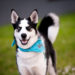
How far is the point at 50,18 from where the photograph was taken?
5031 mm

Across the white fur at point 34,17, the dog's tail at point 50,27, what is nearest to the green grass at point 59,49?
the dog's tail at point 50,27

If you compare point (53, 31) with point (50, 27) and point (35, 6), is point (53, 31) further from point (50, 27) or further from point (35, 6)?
point (35, 6)

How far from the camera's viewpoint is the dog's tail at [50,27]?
4884 millimetres

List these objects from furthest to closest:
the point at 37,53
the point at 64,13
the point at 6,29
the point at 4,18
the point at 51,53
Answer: the point at 64,13, the point at 4,18, the point at 6,29, the point at 51,53, the point at 37,53

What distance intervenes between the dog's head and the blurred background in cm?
157

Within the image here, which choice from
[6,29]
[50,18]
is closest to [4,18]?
[6,29]

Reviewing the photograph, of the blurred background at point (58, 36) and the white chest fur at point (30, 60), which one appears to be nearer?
the white chest fur at point (30, 60)

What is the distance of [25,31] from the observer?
12.8 ft

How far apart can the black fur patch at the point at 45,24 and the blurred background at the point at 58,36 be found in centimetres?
107

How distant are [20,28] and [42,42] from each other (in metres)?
0.58

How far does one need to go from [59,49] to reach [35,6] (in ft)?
14.5

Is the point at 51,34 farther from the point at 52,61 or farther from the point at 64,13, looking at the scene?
the point at 64,13

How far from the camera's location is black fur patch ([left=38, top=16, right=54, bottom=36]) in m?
4.86

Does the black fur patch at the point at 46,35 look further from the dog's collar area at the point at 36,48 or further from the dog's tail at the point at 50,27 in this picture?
the dog's collar area at the point at 36,48
